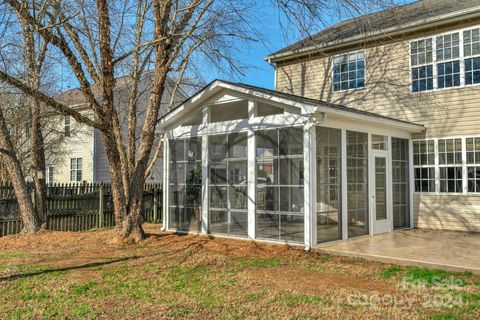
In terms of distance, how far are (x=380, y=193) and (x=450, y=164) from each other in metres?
2.29

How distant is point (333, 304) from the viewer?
504cm

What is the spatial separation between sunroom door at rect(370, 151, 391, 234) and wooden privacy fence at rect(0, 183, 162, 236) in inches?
277

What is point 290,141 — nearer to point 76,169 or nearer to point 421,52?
point 421,52

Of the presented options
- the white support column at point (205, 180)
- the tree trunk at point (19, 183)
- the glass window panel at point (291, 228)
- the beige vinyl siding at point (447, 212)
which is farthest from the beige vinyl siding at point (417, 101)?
the tree trunk at point (19, 183)

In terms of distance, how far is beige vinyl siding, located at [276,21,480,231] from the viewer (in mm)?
10992

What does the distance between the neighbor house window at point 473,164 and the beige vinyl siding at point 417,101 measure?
0.66ft

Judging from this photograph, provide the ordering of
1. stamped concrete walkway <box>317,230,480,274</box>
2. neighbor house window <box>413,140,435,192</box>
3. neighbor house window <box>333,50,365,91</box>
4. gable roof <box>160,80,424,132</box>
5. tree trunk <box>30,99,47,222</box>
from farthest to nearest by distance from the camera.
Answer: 1. neighbor house window <box>333,50,365,91</box>
2. neighbor house window <box>413,140,435,192</box>
3. tree trunk <box>30,99,47,222</box>
4. gable roof <box>160,80,424,132</box>
5. stamped concrete walkway <box>317,230,480,274</box>

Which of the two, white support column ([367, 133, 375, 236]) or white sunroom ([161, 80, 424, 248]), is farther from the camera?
white support column ([367, 133, 375, 236])

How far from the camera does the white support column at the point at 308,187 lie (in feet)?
27.8

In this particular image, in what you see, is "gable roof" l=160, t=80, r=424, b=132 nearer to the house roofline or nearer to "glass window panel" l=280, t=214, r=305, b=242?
the house roofline

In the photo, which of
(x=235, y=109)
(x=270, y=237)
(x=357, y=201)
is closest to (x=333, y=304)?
(x=270, y=237)

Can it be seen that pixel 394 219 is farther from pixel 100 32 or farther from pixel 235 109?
pixel 100 32

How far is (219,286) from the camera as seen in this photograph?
5895 millimetres

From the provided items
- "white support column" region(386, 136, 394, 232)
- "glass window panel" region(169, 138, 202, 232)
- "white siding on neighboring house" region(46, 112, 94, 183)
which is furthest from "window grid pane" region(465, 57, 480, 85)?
"white siding on neighboring house" region(46, 112, 94, 183)
